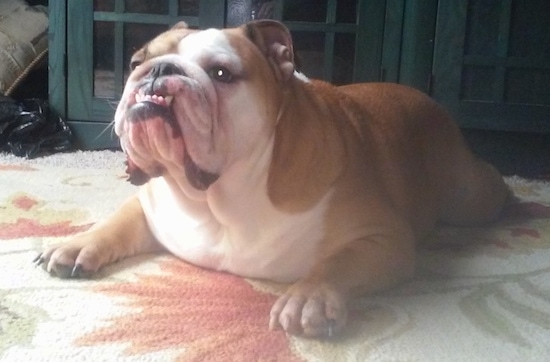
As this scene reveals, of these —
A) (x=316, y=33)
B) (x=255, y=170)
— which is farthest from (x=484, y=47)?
(x=255, y=170)

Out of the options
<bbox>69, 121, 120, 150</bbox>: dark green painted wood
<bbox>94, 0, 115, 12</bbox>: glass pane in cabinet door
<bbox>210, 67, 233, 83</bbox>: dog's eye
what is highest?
<bbox>94, 0, 115, 12</bbox>: glass pane in cabinet door

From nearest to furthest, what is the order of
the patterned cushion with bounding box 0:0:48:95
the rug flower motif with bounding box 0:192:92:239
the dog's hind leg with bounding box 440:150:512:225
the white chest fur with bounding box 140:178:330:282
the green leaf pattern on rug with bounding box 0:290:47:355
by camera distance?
the green leaf pattern on rug with bounding box 0:290:47:355 → the white chest fur with bounding box 140:178:330:282 → the rug flower motif with bounding box 0:192:92:239 → the dog's hind leg with bounding box 440:150:512:225 → the patterned cushion with bounding box 0:0:48:95

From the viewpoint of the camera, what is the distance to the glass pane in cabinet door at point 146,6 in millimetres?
1966

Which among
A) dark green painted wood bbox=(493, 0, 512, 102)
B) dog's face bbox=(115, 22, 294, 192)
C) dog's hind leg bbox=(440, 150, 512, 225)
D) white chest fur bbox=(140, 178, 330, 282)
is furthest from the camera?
dark green painted wood bbox=(493, 0, 512, 102)

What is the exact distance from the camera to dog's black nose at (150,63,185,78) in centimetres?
91

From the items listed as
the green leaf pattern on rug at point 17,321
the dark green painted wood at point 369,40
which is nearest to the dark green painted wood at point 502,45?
the dark green painted wood at point 369,40

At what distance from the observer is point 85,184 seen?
1.61 metres

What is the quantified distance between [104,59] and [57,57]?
12 centimetres

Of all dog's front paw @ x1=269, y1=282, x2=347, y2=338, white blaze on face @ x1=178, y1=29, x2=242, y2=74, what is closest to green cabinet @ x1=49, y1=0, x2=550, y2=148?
white blaze on face @ x1=178, y1=29, x2=242, y2=74

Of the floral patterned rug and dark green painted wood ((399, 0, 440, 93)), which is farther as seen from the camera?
dark green painted wood ((399, 0, 440, 93))

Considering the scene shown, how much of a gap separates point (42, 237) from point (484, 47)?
1165 mm

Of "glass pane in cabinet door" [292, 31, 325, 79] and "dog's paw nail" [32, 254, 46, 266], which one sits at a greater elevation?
"glass pane in cabinet door" [292, 31, 325, 79]

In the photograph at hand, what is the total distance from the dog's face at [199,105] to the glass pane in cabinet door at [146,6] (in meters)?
1.00

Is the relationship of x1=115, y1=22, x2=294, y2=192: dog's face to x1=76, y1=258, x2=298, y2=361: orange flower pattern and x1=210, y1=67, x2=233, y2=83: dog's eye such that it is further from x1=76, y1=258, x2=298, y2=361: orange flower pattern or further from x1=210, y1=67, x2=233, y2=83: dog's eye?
x1=76, y1=258, x2=298, y2=361: orange flower pattern
